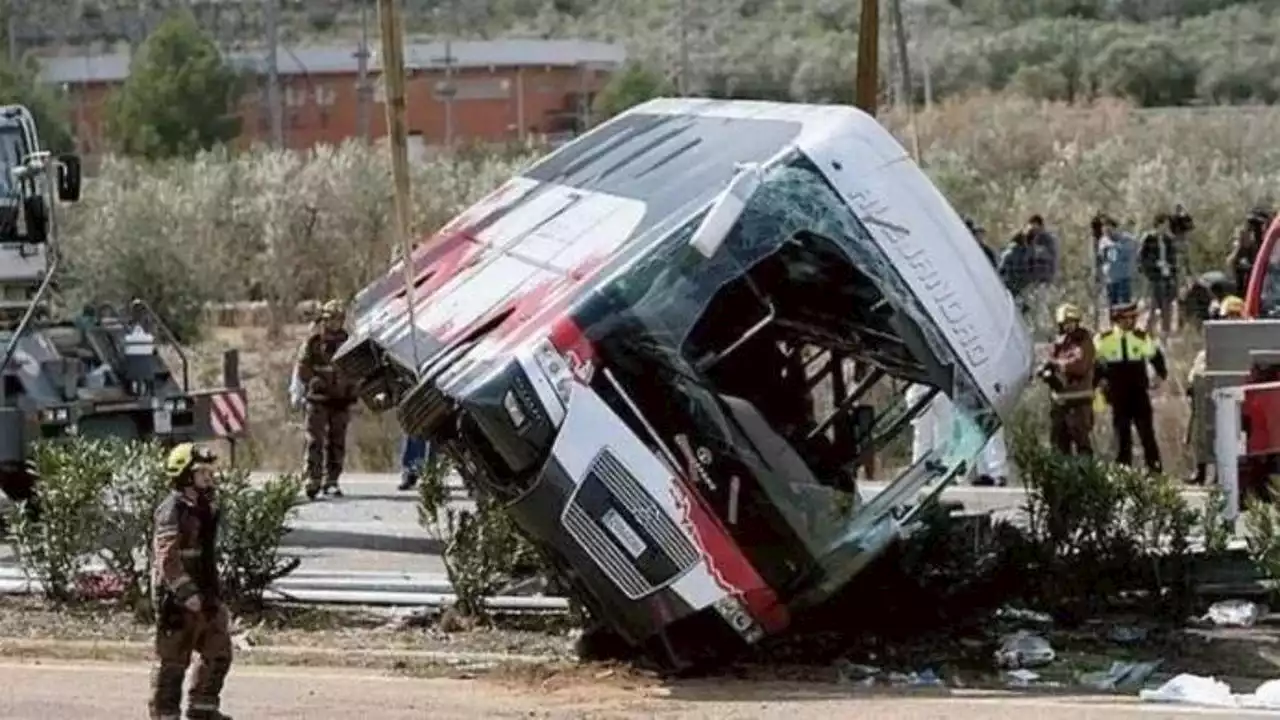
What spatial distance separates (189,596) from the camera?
36.5 feet

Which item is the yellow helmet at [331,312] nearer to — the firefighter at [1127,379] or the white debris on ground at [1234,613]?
the firefighter at [1127,379]

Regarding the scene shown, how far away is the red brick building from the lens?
7881 cm

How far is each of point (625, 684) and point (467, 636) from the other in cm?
193

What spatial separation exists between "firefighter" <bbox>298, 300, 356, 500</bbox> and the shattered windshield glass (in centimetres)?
826

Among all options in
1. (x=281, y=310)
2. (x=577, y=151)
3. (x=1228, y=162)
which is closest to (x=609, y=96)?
(x=1228, y=162)

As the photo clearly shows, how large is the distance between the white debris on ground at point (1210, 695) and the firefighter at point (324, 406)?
9.73m

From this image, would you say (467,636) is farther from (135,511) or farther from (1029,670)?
(1029,670)

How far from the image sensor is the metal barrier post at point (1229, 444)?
572 inches

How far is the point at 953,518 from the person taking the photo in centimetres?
1450

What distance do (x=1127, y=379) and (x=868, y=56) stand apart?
4.43 metres

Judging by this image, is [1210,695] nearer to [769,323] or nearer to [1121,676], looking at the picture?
[1121,676]

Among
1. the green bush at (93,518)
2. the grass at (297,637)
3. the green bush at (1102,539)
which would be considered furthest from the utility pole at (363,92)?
the green bush at (1102,539)

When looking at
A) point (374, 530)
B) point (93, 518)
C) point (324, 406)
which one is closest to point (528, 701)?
point (93, 518)

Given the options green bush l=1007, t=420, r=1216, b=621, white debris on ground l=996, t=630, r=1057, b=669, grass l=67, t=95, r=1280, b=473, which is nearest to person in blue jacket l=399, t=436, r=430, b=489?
grass l=67, t=95, r=1280, b=473
